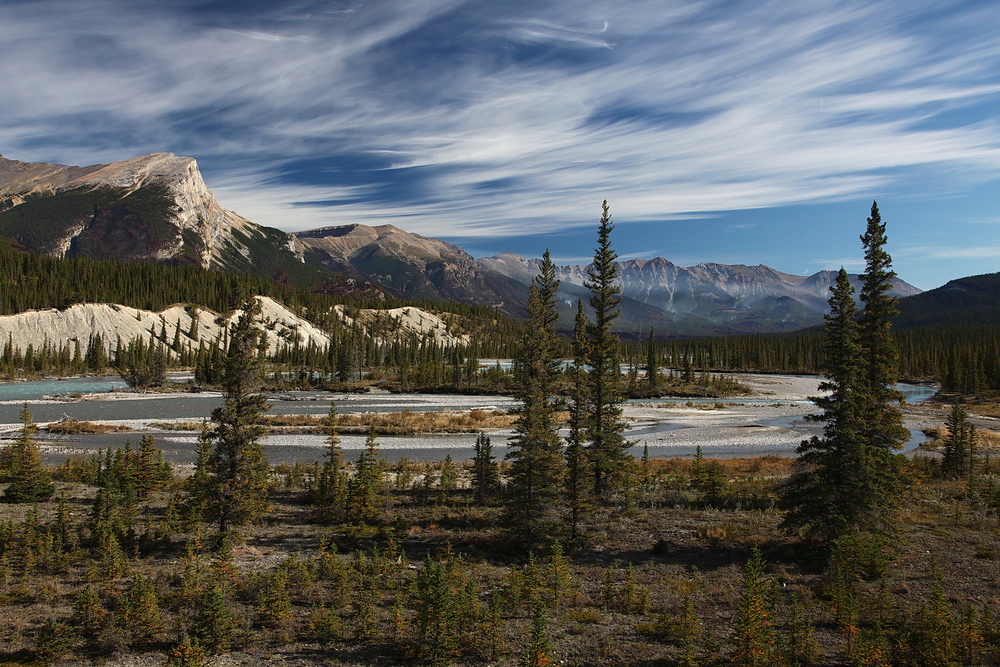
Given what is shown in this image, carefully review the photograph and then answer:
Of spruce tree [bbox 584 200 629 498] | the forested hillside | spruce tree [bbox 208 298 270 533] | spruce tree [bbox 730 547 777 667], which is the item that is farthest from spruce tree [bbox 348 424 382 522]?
the forested hillside

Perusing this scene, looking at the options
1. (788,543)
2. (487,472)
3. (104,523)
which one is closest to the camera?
(104,523)

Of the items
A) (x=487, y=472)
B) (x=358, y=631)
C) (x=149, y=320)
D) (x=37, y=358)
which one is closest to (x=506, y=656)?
(x=358, y=631)

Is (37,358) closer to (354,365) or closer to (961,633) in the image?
(354,365)

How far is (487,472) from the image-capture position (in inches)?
1171

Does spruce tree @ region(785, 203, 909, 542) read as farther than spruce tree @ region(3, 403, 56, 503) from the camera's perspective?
No

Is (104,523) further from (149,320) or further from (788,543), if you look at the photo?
(149,320)

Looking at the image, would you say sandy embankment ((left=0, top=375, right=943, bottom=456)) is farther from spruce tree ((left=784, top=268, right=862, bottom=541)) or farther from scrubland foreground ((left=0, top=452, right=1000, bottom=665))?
spruce tree ((left=784, top=268, right=862, bottom=541))

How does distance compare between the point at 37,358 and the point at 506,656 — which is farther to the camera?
the point at 37,358

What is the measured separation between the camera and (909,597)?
51.1 ft

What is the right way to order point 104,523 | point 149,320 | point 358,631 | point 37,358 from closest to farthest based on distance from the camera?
point 358,631 < point 104,523 < point 37,358 < point 149,320

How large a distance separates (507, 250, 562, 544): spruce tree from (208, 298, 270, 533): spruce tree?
971cm

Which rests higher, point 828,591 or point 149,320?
point 149,320

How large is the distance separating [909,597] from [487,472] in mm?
18406

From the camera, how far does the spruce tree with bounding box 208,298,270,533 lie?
68.8 ft
